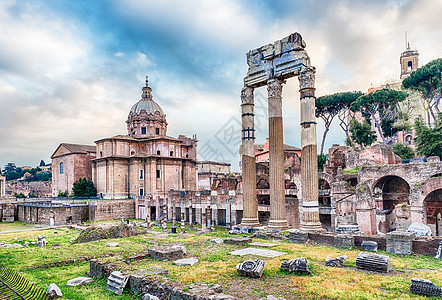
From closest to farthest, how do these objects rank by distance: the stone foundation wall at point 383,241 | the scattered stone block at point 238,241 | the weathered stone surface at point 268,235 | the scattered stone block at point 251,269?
1. the scattered stone block at point 251,269
2. the stone foundation wall at point 383,241
3. the scattered stone block at point 238,241
4. the weathered stone surface at point 268,235

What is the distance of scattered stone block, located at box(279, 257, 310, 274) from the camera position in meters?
6.86

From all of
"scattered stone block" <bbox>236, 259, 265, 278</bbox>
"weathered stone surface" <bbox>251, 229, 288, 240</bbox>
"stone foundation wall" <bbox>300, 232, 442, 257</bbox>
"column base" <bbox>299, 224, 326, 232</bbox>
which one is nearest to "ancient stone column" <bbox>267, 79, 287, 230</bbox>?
"weathered stone surface" <bbox>251, 229, 288, 240</bbox>

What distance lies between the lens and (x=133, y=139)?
41.3 metres

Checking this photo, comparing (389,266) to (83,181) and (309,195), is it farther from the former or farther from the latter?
(83,181)

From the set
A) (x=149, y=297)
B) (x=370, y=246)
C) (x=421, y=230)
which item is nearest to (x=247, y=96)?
(x=370, y=246)

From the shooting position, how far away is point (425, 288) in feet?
17.6

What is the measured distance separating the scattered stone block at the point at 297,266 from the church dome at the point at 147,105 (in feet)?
133

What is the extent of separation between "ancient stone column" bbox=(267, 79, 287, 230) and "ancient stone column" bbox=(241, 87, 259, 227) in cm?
106

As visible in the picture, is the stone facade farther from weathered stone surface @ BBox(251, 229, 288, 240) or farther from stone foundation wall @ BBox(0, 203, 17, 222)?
weathered stone surface @ BBox(251, 229, 288, 240)

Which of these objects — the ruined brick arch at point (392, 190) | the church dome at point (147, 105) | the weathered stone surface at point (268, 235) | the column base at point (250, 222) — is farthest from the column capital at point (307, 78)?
the church dome at point (147, 105)

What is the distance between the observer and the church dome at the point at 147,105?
149ft

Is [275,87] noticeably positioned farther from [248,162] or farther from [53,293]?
[53,293]

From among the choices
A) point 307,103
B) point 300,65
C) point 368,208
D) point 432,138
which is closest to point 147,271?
point 307,103

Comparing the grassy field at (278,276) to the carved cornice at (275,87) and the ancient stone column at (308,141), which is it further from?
the carved cornice at (275,87)
